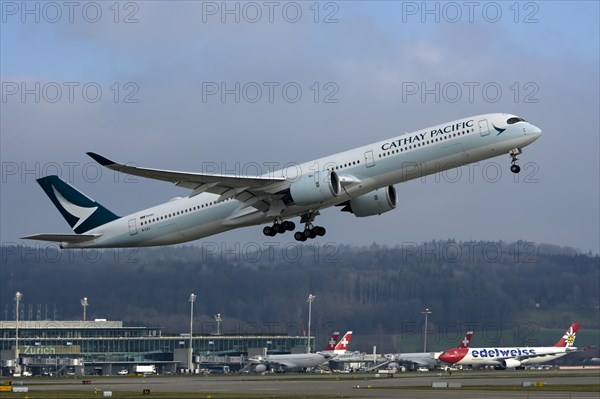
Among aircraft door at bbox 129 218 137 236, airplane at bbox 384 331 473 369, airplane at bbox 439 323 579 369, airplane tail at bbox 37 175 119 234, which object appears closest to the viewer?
aircraft door at bbox 129 218 137 236

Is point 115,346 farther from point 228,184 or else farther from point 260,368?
point 228,184

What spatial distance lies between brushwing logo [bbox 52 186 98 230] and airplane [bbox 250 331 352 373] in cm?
4458

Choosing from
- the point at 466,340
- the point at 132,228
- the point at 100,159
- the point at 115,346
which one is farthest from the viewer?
the point at 115,346

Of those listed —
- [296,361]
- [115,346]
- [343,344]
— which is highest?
[343,344]

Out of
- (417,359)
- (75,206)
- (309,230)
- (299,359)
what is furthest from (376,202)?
(417,359)

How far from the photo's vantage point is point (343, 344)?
10544 cm

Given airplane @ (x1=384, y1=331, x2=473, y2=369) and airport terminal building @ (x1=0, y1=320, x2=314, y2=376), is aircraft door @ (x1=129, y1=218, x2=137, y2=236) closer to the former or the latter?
airport terminal building @ (x1=0, y1=320, x2=314, y2=376)

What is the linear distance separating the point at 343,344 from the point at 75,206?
5068 centimetres

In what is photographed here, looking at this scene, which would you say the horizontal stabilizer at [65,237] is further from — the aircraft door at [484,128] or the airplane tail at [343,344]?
the airplane tail at [343,344]

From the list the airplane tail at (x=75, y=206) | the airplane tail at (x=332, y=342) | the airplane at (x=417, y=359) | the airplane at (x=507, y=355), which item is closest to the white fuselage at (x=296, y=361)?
the airplane tail at (x=332, y=342)

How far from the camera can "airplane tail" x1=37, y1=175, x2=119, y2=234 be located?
59.9m

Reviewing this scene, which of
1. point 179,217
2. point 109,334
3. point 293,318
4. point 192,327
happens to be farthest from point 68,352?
point 179,217

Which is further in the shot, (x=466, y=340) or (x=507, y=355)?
(x=466, y=340)

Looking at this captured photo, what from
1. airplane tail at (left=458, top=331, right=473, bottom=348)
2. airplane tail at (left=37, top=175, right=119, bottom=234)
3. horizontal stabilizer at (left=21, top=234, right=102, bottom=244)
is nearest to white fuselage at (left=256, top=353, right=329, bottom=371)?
airplane tail at (left=458, top=331, right=473, bottom=348)
